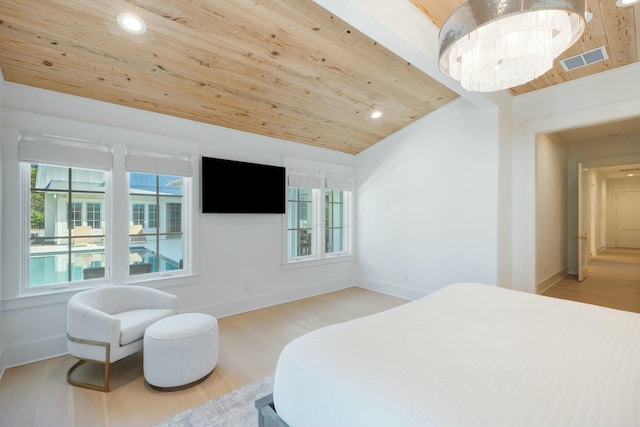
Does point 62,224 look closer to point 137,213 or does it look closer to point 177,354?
point 137,213

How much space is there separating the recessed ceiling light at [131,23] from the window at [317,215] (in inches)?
99.0

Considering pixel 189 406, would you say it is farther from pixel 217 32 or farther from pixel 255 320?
pixel 217 32

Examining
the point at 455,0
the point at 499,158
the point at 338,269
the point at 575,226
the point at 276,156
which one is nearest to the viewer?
the point at 455,0

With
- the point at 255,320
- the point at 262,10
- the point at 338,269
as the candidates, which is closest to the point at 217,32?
the point at 262,10

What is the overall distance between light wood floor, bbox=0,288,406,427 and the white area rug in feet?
0.26

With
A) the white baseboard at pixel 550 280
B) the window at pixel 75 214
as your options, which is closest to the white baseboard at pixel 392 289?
the white baseboard at pixel 550 280

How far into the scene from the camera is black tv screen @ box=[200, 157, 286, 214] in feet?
11.6

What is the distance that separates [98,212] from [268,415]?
110 inches

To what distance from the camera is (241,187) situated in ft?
12.5

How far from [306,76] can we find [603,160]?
6.11 meters

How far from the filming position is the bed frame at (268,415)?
1.29m

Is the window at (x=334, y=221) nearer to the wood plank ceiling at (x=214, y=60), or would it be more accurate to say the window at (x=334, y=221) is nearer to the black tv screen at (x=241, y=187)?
the black tv screen at (x=241, y=187)

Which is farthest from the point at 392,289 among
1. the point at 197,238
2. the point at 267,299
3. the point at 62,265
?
the point at 62,265

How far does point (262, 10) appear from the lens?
2160 millimetres
